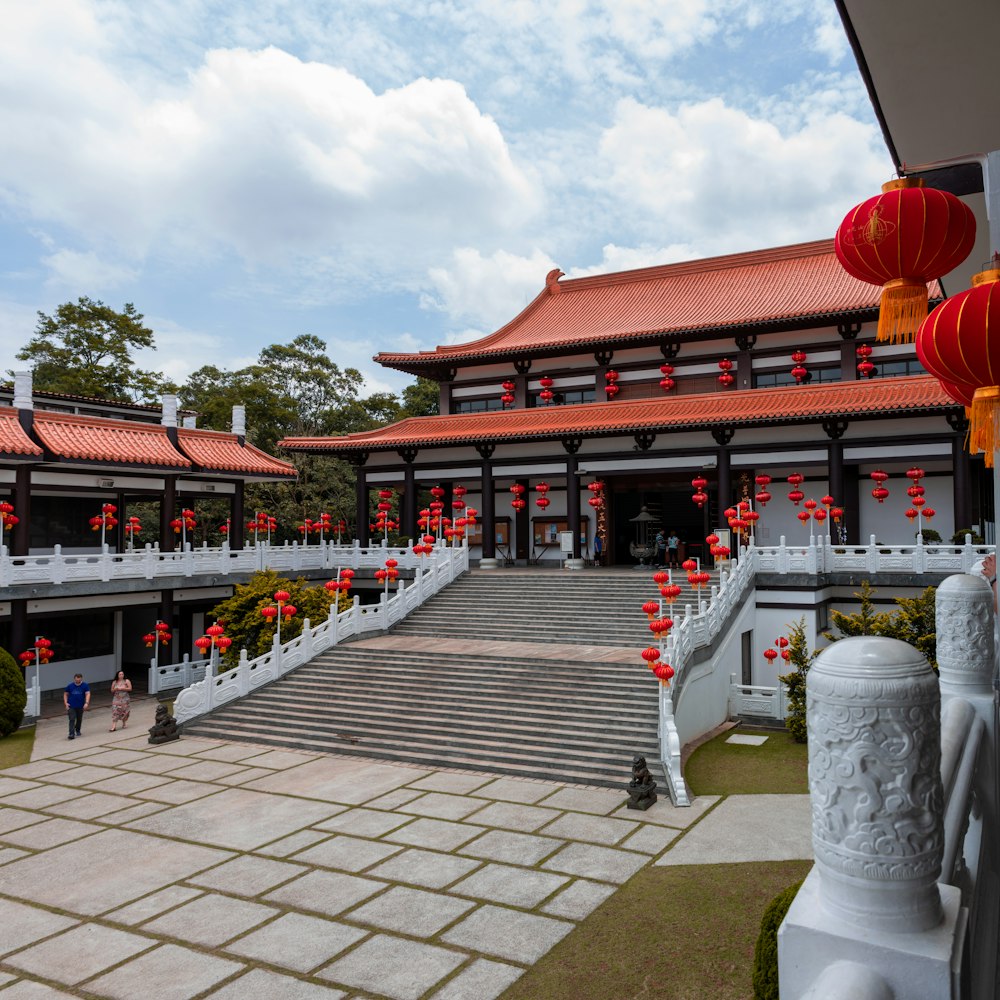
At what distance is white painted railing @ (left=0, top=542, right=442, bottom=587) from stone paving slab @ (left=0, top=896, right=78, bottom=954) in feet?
35.1

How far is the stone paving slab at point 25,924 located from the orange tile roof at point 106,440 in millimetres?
12855

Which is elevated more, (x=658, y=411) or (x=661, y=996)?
(x=658, y=411)

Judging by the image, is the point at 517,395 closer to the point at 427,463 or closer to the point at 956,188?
the point at 427,463

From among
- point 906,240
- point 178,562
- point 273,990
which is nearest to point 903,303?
point 906,240

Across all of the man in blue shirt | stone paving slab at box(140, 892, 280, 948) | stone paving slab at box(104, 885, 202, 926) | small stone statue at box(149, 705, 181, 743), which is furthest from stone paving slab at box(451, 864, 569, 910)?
the man in blue shirt

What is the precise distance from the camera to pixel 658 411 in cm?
2314

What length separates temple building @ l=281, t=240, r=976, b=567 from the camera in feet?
67.6

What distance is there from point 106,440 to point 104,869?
13676 mm

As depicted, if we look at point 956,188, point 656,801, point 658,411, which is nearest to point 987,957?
point 956,188

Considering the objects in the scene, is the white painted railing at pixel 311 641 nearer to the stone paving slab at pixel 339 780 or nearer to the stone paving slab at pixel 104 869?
the stone paving slab at pixel 339 780

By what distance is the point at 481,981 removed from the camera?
21.3 ft

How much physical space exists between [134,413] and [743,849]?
2312 cm

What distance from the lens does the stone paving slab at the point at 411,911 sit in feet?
24.4

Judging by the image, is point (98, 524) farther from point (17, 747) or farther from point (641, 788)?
point (641, 788)
